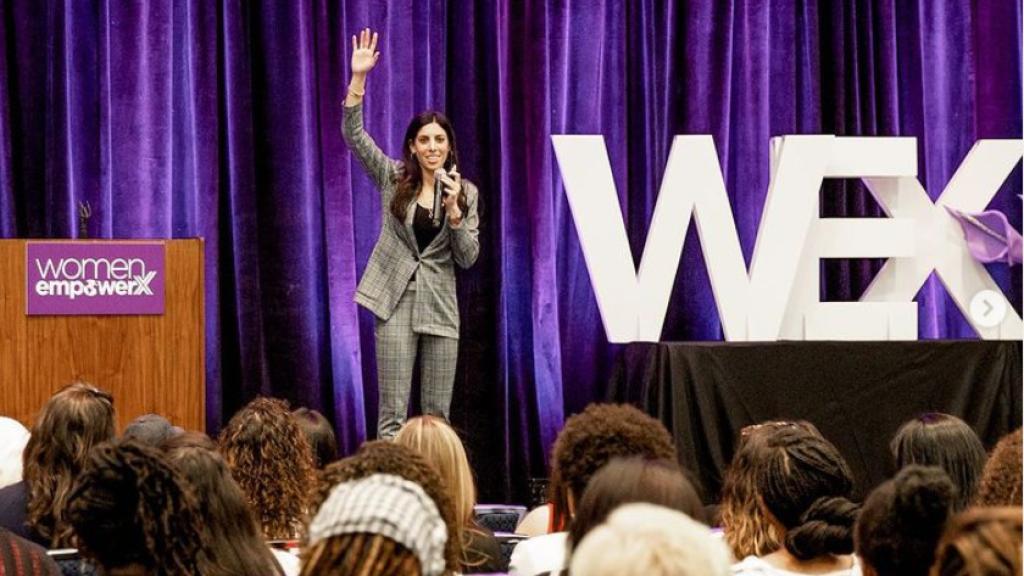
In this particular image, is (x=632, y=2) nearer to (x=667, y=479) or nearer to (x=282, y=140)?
(x=282, y=140)

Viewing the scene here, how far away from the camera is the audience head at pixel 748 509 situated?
10.6 ft

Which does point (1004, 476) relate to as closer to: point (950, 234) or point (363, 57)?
point (363, 57)

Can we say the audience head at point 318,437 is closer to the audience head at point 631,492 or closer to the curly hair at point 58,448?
the curly hair at point 58,448

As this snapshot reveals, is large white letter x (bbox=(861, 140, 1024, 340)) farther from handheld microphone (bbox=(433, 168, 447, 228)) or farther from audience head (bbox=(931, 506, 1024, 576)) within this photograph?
audience head (bbox=(931, 506, 1024, 576))

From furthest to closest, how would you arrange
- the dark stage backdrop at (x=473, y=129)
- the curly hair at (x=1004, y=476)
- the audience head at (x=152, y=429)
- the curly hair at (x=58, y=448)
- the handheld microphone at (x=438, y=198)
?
the dark stage backdrop at (x=473, y=129)
the handheld microphone at (x=438, y=198)
the audience head at (x=152, y=429)
the curly hair at (x=58, y=448)
the curly hair at (x=1004, y=476)

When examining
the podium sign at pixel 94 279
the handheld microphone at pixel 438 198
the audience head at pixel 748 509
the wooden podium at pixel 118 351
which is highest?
the handheld microphone at pixel 438 198

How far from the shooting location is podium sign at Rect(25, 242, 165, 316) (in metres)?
5.36

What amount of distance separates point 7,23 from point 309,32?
1290 millimetres

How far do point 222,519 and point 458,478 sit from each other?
877 mm

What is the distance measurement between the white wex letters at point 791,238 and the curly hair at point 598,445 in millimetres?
3154

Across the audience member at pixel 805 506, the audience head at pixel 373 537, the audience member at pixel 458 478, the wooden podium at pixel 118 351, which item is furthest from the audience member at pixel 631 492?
the wooden podium at pixel 118 351

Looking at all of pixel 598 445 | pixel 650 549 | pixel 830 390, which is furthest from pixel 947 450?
pixel 830 390

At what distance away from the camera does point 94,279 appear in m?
5.39

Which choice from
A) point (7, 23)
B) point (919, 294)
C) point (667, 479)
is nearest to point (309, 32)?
point (7, 23)
